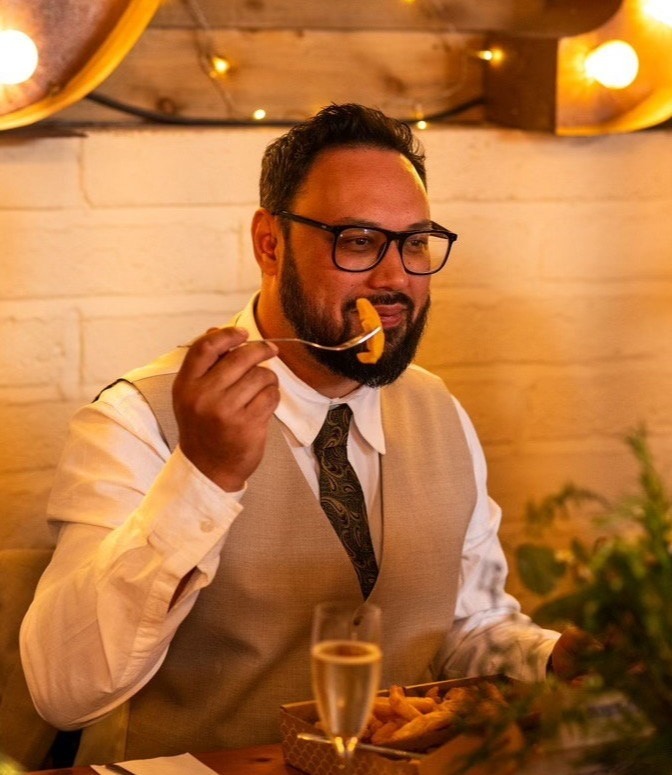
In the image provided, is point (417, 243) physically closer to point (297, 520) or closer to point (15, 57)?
point (297, 520)

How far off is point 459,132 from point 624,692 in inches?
54.3

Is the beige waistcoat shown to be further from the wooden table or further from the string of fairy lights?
the string of fairy lights

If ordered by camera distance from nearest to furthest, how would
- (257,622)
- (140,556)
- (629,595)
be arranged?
(629,595) → (140,556) → (257,622)

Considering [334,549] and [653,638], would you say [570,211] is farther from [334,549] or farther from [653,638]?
[653,638]

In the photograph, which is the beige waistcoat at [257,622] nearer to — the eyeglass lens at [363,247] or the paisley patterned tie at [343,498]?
the paisley patterned tie at [343,498]

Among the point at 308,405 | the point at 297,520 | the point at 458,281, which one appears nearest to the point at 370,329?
the point at 308,405

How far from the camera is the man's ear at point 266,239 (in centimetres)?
186

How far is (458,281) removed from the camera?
223cm

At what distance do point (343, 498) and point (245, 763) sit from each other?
1.61 ft

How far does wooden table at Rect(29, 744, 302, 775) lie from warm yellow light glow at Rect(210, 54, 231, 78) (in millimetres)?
1116

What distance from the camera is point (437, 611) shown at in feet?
6.07

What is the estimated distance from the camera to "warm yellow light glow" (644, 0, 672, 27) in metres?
2.11

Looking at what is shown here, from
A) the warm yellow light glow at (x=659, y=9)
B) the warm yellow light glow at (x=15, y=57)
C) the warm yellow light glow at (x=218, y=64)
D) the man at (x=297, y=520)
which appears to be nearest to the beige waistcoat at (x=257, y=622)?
the man at (x=297, y=520)

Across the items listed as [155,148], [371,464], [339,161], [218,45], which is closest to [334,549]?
[371,464]
